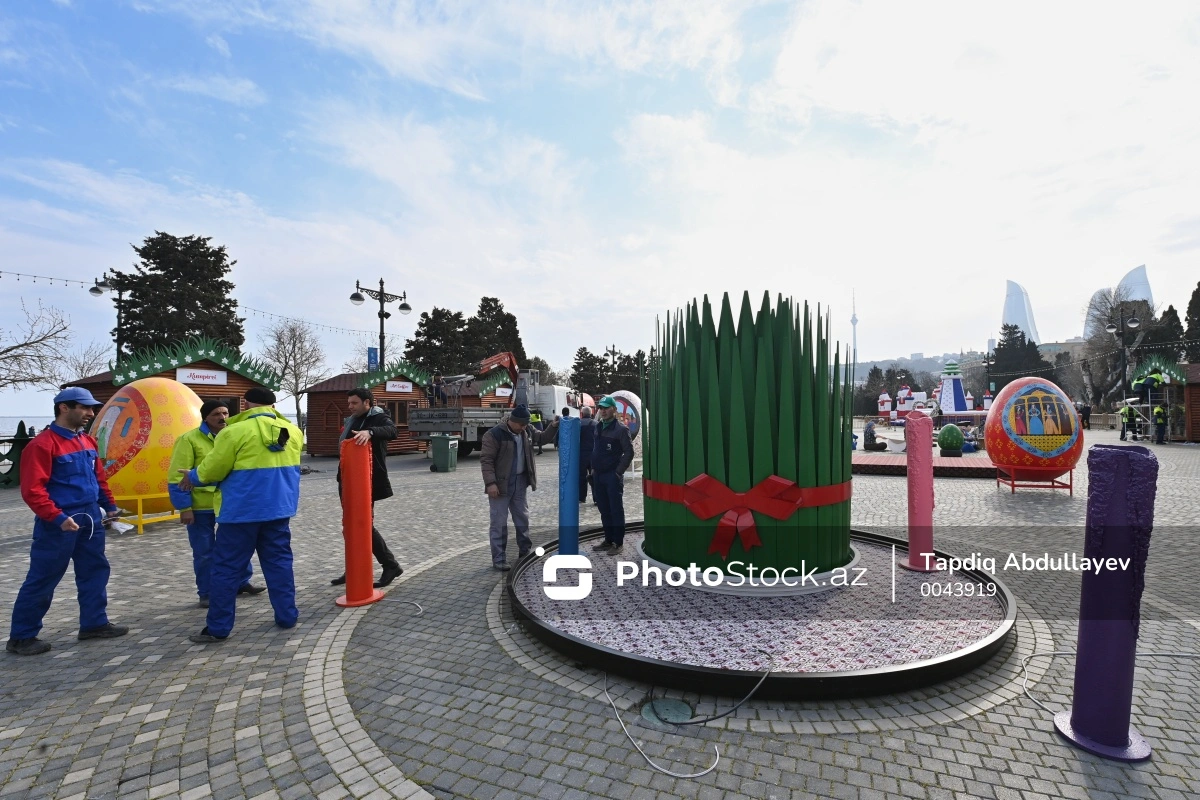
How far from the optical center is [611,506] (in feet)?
22.2

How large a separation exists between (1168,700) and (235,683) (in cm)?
578

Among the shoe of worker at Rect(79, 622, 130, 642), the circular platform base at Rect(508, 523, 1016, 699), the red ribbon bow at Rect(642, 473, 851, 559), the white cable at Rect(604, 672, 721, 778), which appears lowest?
the shoe of worker at Rect(79, 622, 130, 642)

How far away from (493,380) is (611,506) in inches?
825

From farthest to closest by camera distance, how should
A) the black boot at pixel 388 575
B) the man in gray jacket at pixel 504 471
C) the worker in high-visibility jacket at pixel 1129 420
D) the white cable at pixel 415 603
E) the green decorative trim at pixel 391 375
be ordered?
the worker in high-visibility jacket at pixel 1129 420 < the green decorative trim at pixel 391 375 < the man in gray jacket at pixel 504 471 < the black boot at pixel 388 575 < the white cable at pixel 415 603

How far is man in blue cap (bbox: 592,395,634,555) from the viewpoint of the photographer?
6719 millimetres

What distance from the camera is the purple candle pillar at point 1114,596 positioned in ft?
9.08

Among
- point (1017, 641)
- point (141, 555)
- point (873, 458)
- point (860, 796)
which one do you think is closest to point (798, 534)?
point (1017, 641)

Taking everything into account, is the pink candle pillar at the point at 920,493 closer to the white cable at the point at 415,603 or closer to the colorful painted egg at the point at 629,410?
the white cable at the point at 415,603

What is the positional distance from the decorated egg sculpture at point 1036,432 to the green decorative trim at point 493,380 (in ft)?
62.0

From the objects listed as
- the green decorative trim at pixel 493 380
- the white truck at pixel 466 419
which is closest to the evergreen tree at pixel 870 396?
the green decorative trim at pixel 493 380

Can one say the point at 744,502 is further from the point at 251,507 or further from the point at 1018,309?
the point at 1018,309

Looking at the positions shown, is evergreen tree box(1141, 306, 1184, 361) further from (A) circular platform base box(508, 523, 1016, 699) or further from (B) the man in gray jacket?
(B) the man in gray jacket

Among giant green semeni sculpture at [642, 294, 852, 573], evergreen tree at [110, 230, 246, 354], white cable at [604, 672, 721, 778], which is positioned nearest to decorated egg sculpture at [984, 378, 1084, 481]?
giant green semeni sculpture at [642, 294, 852, 573]

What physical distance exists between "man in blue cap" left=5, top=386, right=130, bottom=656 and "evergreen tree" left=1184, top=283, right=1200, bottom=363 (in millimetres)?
63131
